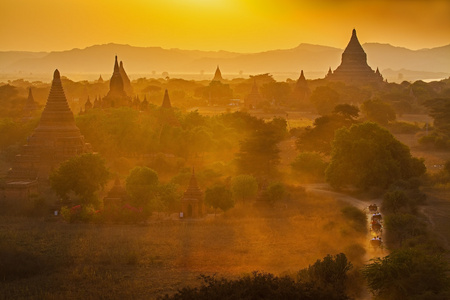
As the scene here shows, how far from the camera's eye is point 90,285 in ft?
57.4

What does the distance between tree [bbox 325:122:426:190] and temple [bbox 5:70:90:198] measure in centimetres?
1353

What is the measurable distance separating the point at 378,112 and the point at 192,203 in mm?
33558

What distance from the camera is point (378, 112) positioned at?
55.4 metres

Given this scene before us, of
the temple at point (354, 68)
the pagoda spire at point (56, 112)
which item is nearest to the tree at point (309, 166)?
the pagoda spire at point (56, 112)

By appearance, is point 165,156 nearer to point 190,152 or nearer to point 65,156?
point 190,152

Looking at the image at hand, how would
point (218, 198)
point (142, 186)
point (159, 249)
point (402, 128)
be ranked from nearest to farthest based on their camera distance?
point (159, 249)
point (218, 198)
point (142, 186)
point (402, 128)

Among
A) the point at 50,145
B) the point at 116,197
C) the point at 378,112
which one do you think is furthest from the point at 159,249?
the point at 378,112

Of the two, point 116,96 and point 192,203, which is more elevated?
point 116,96

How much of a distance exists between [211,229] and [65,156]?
11619 millimetres

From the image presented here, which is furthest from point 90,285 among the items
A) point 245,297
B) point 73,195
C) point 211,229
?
point 73,195

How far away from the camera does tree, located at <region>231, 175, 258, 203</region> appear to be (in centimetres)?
2827

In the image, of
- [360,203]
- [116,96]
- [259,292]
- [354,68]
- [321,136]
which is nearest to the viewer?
[259,292]

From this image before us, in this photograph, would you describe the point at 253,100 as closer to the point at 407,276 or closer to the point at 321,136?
the point at 321,136

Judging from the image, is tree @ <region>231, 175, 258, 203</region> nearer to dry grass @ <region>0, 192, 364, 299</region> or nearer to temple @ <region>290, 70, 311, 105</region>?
dry grass @ <region>0, 192, 364, 299</region>
